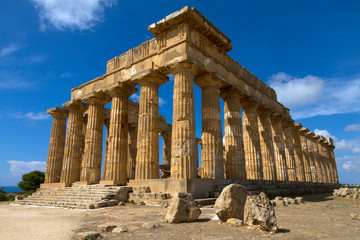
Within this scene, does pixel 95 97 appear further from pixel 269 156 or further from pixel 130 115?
pixel 269 156

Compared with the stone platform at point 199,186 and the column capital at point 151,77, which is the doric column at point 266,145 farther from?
the column capital at point 151,77

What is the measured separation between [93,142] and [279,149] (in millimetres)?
17128

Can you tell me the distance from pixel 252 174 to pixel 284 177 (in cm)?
597

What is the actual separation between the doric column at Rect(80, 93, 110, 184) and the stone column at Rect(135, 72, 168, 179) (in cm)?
537

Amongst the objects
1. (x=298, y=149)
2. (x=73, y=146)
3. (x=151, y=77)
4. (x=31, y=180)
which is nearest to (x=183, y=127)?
(x=151, y=77)

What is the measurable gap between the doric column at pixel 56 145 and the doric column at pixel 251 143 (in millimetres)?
16593

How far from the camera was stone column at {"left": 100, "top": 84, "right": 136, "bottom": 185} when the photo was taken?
54.8ft

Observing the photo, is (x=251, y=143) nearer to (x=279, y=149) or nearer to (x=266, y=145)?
(x=266, y=145)

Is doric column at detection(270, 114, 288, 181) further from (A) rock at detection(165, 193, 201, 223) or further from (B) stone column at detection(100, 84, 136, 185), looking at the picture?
(A) rock at detection(165, 193, 201, 223)

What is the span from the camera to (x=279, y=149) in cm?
2392

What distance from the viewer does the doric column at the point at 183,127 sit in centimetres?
1300

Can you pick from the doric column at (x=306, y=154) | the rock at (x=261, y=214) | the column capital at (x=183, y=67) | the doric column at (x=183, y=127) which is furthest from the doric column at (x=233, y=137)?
the doric column at (x=306, y=154)

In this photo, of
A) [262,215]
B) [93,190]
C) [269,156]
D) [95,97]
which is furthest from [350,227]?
[95,97]

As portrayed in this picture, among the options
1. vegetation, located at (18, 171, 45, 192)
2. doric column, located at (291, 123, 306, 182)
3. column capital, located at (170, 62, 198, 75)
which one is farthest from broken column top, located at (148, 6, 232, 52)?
vegetation, located at (18, 171, 45, 192)
